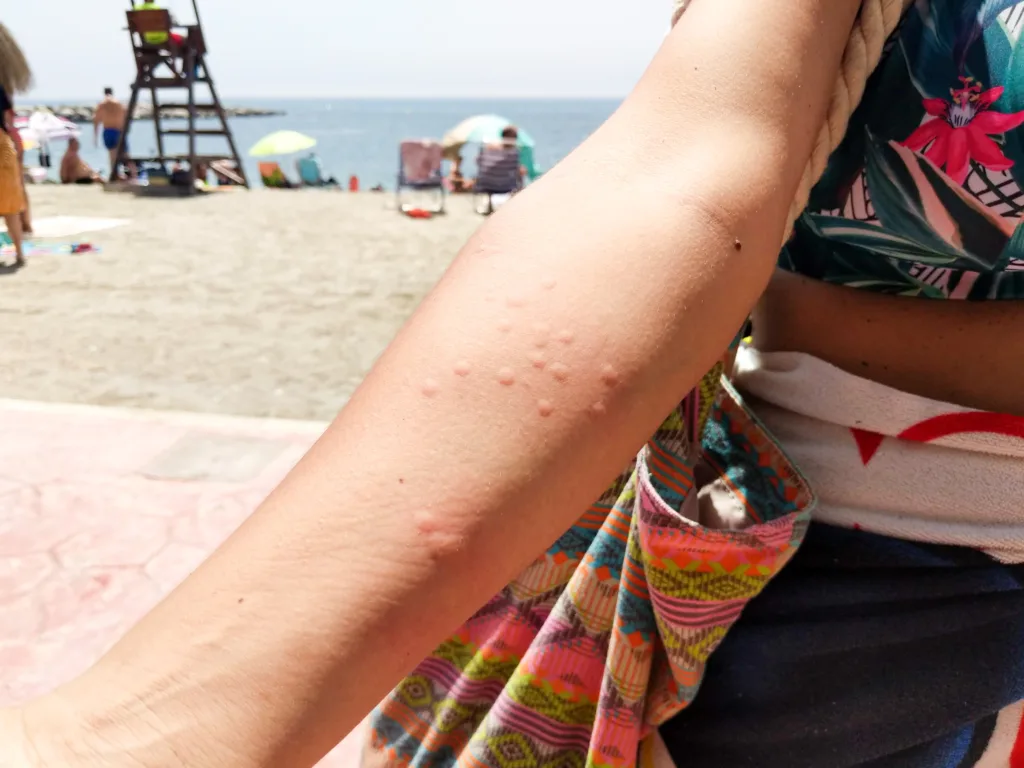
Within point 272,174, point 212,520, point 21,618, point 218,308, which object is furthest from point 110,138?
point 21,618

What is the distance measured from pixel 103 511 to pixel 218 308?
344 centimetres

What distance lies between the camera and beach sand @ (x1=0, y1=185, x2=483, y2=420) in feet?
15.6

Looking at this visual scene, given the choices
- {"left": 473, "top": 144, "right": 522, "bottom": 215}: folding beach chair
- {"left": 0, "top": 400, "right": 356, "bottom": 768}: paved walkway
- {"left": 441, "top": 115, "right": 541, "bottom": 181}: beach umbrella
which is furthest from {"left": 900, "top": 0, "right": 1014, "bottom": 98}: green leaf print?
{"left": 441, "top": 115, "right": 541, "bottom": 181}: beach umbrella

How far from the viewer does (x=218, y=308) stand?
21.3ft

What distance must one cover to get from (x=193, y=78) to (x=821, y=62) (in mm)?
14794

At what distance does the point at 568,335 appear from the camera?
1.88 feet

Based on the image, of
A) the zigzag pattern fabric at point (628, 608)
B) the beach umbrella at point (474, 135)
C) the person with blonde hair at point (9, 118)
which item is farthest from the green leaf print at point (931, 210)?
the beach umbrella at point (474, 135)

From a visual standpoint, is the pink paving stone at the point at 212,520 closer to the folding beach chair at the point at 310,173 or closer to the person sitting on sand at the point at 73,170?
the person sitting on sand at the point at 73,170

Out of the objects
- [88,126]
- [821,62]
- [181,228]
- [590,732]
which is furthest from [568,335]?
[88,126]

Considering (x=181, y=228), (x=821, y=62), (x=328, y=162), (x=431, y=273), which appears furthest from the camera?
(x=328, y=162)

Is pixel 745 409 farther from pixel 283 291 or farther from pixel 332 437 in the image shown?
pixel 283 291

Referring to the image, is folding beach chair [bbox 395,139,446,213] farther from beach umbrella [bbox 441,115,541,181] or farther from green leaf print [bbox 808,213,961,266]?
green leaf print [bbox 808,213,961,266]

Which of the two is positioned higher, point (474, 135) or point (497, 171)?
point (497, 171)

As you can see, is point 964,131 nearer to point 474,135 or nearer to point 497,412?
point 497,412
